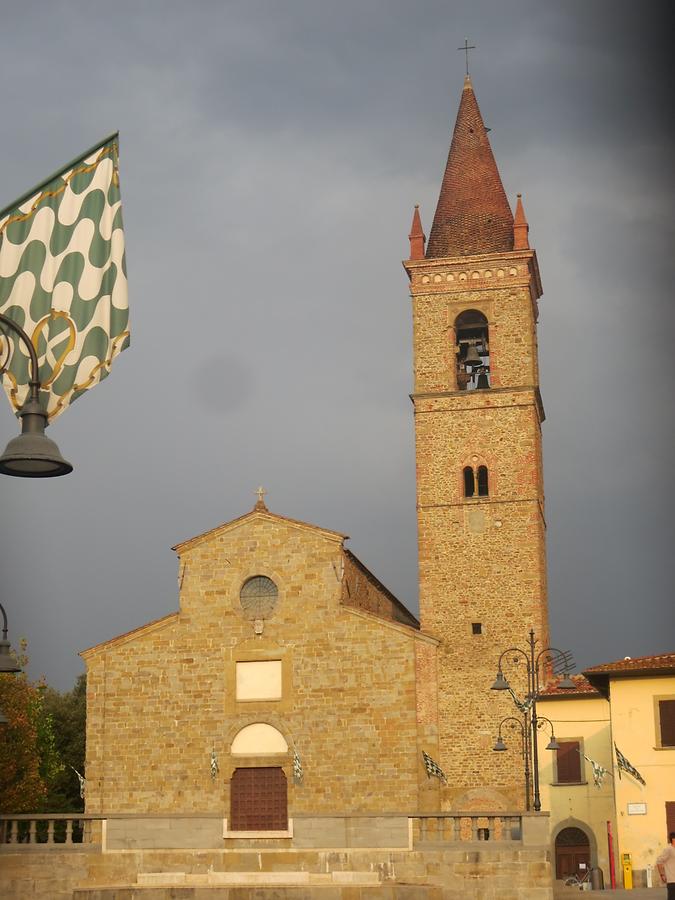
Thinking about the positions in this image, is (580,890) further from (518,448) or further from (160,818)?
(518,448)

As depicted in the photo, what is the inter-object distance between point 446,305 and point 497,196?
14.4ft

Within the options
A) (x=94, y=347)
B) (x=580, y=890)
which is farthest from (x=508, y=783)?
(x=94, y=347)

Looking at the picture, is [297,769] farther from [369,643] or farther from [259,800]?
[369,643]

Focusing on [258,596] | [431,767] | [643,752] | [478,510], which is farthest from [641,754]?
[258,596]

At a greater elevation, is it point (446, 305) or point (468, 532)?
point (446, 305)

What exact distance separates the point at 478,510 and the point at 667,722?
Answer: 9051 mm

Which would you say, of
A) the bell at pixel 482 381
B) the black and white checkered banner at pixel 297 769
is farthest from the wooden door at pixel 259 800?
→ the bell at pixel 482 381

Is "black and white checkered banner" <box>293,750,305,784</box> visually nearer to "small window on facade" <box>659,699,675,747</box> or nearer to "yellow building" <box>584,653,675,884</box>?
"yellow building" <box>584,653,675,884</box>

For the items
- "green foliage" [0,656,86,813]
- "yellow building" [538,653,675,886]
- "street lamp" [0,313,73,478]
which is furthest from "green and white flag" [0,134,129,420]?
"green foliage" [0,656,86,813]

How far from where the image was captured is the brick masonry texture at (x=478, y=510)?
3553cm

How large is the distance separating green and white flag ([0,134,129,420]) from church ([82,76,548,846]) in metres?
22.7

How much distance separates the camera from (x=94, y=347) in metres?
9.38

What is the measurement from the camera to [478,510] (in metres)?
37.4

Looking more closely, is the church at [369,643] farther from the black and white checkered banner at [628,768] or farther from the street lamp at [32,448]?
the street lamp at [32,448]
